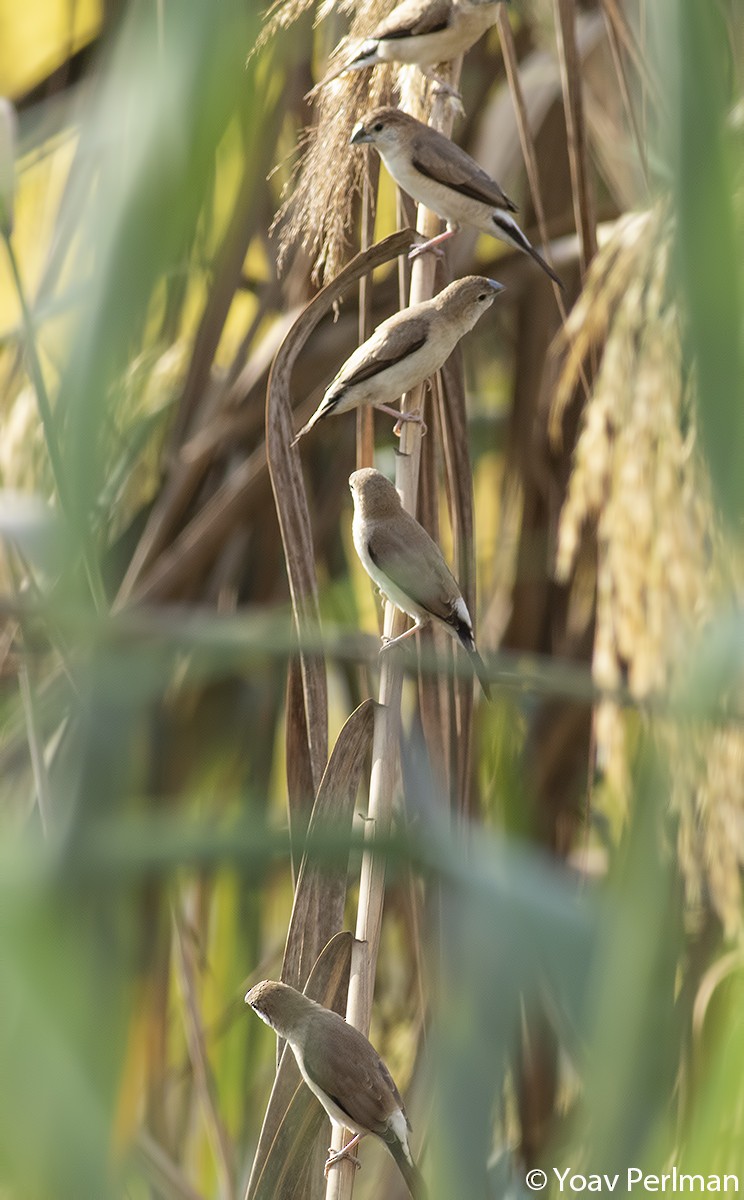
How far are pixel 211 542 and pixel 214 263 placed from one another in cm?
37

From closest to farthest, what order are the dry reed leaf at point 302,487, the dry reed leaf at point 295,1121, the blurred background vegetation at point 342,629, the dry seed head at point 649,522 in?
the blurred background vegetation at point 342,629
the dry reed leaf at point 295,1121
the dry reed leaf at point 302,487
the dry seed head at point 649,522

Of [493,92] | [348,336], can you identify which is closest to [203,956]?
[348,336]

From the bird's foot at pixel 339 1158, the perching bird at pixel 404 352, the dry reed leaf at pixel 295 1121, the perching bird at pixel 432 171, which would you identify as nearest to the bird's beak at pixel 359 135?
the perching bird at pixel 432 171

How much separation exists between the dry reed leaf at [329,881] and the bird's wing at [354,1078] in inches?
2.3

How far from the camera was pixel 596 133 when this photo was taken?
157 centimetres

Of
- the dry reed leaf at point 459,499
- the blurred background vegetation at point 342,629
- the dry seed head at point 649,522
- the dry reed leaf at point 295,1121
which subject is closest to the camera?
the blurred background vegetation at point 342,629

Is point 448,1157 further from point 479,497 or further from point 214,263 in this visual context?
point 479,497

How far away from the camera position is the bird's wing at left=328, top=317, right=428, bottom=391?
0.89 meters

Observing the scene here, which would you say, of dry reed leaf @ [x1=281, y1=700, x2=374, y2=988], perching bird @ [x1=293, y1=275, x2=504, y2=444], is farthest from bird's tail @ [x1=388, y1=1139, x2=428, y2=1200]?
perching bird @ [x1=293, y1=275, x2=504, y2=444]

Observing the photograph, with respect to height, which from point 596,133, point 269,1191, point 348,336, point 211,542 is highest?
point 596,133

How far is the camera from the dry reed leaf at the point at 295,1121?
695mm

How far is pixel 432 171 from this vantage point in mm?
925

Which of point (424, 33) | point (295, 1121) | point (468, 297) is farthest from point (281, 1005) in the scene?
point (424, 33)

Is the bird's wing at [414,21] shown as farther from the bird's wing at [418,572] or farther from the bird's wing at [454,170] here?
the bird's wing at [418,572]
